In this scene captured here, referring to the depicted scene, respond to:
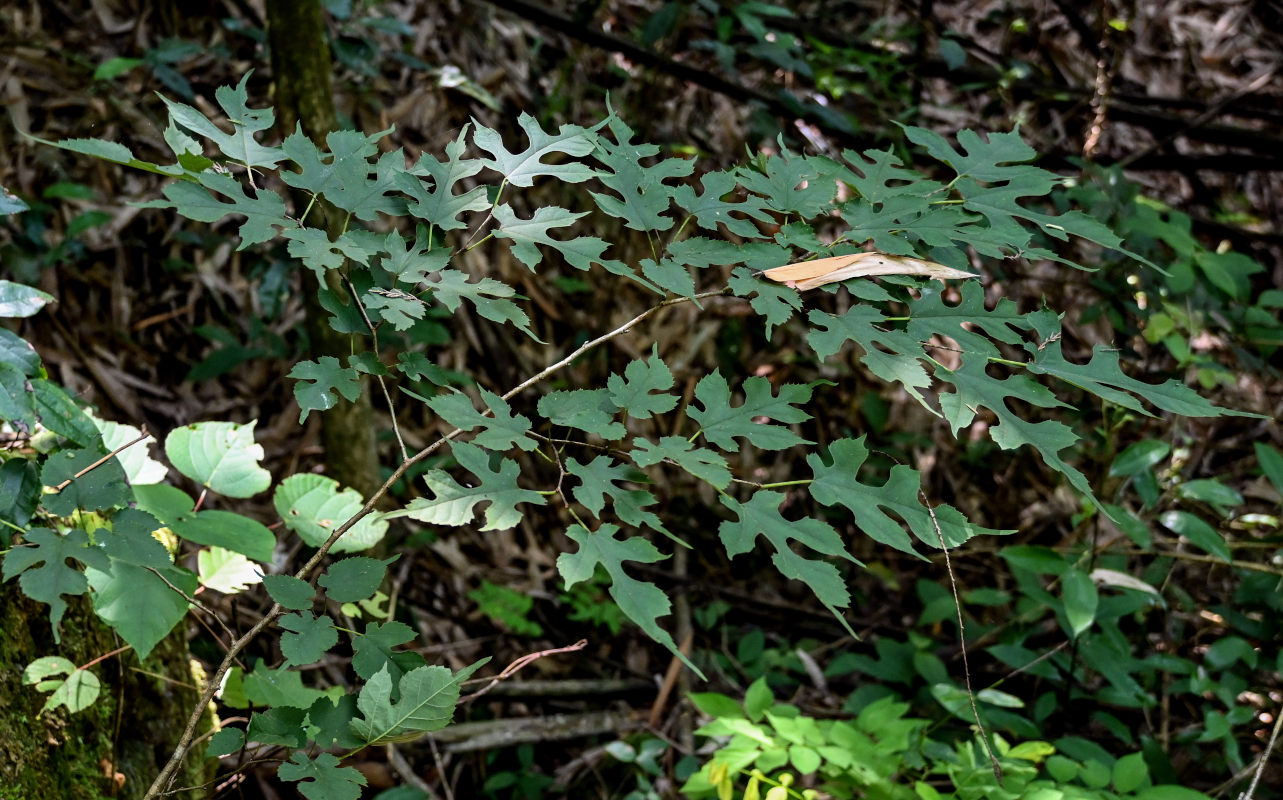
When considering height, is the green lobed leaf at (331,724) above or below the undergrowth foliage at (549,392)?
below

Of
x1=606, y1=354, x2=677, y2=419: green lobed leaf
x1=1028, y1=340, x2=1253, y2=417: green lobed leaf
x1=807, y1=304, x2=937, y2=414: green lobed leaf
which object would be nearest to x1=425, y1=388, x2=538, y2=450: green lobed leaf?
x1=606, y1=354, x2=677, y2=419: green lobed leaf

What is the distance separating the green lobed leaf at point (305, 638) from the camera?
1.03 m

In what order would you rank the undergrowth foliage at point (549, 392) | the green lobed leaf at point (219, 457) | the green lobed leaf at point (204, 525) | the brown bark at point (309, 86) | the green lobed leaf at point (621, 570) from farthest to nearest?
the brown bark at point (309, 86)
the green lobed leaf at point (219, 457)
the green lobed leaf at point (204, 525)
the undergrowth foliage at point (549, 392)
the green lobed leaf at point (621, 570)

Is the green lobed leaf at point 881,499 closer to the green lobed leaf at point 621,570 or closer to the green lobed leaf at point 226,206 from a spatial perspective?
the green lobed leaf at point 621,570

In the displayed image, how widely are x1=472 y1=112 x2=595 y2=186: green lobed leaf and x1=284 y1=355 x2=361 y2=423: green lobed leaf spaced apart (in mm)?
307

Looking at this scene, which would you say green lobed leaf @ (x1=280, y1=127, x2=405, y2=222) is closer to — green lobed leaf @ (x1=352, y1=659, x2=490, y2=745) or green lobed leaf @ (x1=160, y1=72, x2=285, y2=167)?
green lobed leaf @ (x1=160, y1=72, x2=285, y2=167)

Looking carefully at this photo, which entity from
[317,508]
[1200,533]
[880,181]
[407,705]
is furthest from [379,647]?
[1200,533]

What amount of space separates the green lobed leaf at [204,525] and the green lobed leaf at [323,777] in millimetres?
393

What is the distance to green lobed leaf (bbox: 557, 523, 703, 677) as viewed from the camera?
901mm

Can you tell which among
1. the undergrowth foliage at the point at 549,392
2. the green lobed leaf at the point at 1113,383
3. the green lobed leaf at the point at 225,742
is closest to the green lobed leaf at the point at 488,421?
the undergrowth foliage at the point at 549,392

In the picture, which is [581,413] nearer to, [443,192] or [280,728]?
[443,192]

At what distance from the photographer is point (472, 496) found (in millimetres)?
996

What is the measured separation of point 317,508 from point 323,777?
615mm

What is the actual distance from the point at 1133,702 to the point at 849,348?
74.0 inches
